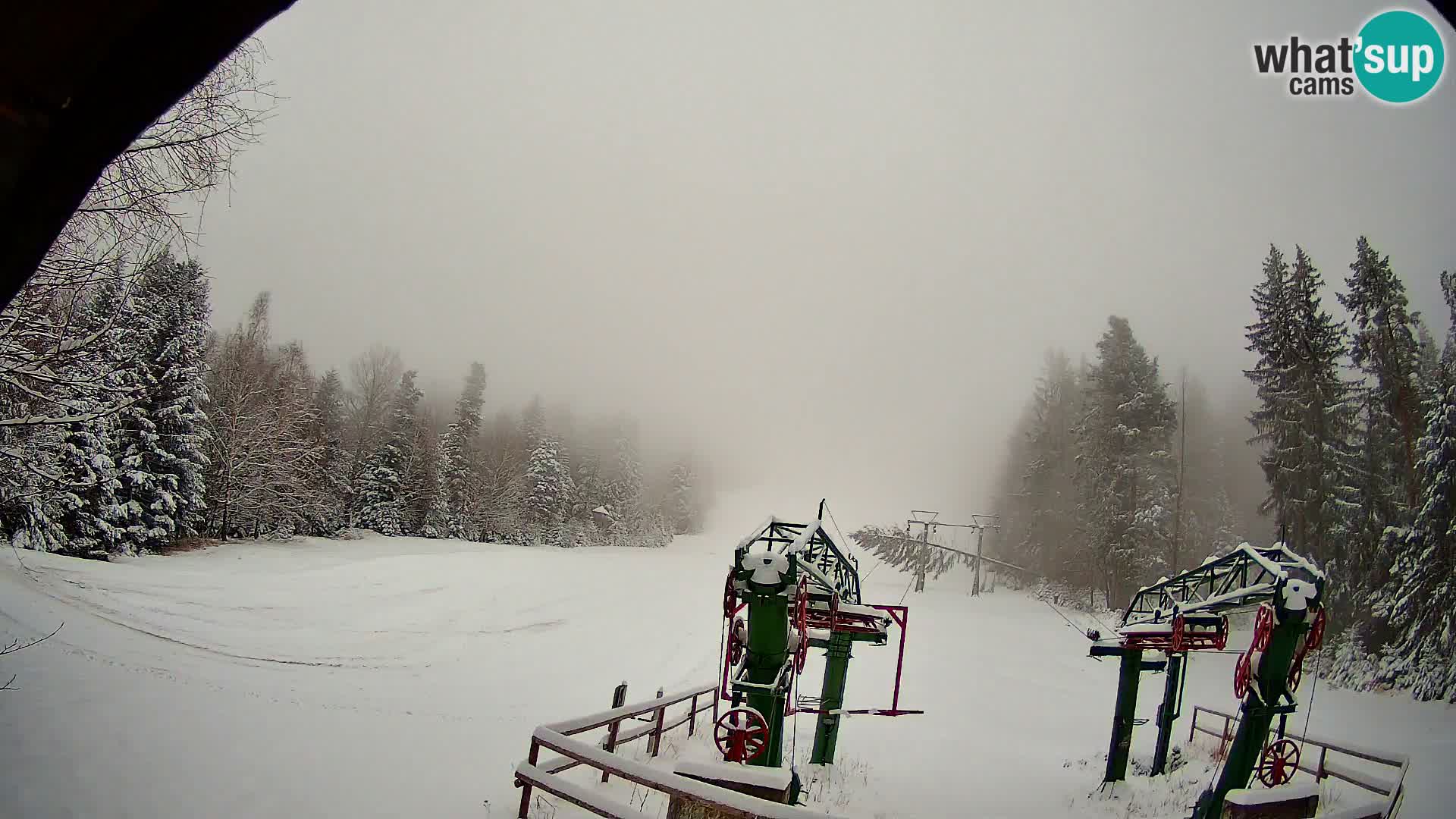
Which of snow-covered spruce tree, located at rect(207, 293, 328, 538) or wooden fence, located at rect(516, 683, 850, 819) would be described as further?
snow-covered spruce tree, located at rect(207, 293, 328, 538)

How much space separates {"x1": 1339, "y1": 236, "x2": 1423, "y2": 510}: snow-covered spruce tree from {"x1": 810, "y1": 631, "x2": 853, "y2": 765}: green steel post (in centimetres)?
1840

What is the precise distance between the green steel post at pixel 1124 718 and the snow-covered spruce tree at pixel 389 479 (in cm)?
4102

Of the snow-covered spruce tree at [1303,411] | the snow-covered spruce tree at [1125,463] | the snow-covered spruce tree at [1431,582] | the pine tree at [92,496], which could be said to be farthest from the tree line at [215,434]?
the snow-covered spruce tree at [1125,463]

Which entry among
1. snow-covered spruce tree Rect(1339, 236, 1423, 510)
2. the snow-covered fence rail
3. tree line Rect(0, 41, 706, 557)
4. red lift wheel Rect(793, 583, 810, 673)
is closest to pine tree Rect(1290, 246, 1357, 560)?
snow-covered spruce tree Rect(1339, 236, 1423, 510)

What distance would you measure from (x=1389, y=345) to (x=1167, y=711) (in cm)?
1546

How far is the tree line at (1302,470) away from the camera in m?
16.0

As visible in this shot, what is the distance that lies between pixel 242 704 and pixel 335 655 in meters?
7.05

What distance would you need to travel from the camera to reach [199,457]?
2859 cm

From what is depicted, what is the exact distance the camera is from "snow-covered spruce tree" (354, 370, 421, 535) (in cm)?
4056

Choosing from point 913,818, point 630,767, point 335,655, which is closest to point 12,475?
point 335,655

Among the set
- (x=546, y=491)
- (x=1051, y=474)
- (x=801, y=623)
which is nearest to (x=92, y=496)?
(x=546, y=491)

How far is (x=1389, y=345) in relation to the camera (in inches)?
763

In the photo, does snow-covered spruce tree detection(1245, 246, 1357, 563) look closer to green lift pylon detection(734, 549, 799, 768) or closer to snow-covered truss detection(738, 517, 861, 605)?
snow-covered truss detection(738, 517, 861, 605)

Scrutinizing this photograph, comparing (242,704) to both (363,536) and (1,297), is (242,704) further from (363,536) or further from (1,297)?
(363,536)
